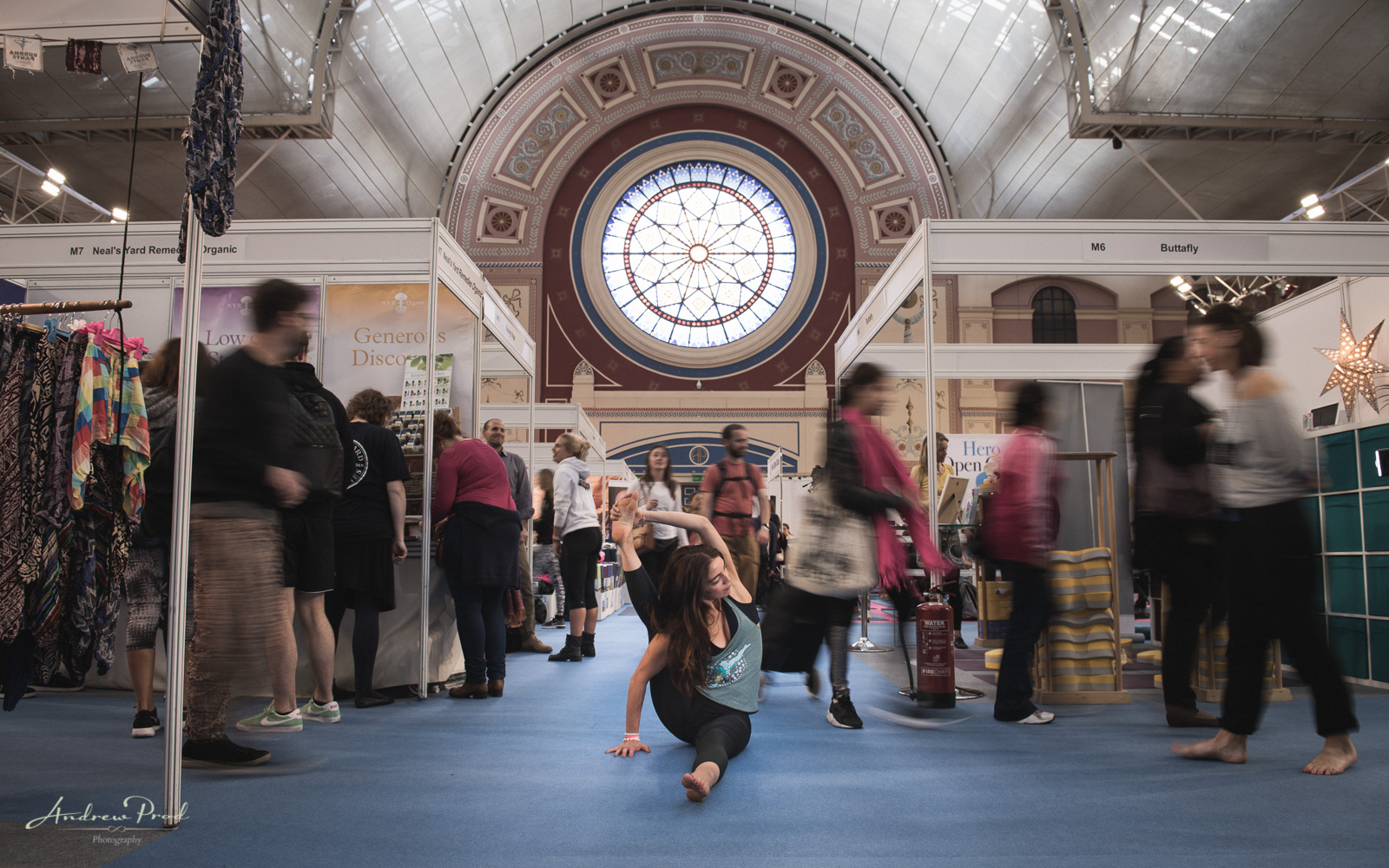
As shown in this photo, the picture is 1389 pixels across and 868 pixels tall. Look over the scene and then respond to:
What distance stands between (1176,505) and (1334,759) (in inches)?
29.9

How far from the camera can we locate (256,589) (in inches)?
87.2

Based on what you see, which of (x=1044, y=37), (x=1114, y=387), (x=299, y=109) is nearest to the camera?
(x=1114, y=387)

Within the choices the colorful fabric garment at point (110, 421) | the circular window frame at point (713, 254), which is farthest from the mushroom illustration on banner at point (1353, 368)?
the circular window frame at point (713, 254)

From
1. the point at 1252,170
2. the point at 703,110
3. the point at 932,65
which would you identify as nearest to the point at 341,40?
the point at 703,110

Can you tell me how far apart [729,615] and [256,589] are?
1238 millimetres

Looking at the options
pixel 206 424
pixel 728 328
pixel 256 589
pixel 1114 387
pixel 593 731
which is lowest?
pixel 593 731

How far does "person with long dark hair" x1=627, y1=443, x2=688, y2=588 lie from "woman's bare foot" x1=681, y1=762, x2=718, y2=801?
2305mm

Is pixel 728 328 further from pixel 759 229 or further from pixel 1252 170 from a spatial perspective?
pixel 1252 170

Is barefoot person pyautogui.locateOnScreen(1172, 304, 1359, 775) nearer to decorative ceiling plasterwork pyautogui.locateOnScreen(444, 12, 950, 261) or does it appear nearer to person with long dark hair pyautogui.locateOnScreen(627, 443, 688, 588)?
person with long dark hair pyautogui.locateOnScreen(627, 443, 688, 588)

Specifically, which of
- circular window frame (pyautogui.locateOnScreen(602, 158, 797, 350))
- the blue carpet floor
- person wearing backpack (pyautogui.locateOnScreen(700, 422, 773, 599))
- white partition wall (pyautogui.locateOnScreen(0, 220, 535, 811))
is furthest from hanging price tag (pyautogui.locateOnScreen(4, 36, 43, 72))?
circular window frame (pyautogui.locateOnScreen(602, 158, 797, 350))

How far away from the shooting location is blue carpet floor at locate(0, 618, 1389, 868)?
172 centimetres

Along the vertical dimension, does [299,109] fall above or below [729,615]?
above

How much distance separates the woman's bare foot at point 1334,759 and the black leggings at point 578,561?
3.34 m

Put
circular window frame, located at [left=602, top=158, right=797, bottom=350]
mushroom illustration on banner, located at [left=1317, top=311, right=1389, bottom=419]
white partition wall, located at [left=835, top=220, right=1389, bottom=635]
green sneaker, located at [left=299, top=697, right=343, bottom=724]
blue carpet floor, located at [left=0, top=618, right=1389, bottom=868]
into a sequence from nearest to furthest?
blue carpet floor, located at [left=0, top=618, right=1389, bottom=868] → green sneaker, located at [left=299, top=697, right=343, bottom=724] → white partition wall, located at [left=835, top=220, right=1389, bottom=635] → mushroom illustration on banner, located at [left=1317, top=311, right=1389, bottom=419] → circular window frame, located at [left=602, top=158, right=797, bottom=350]
